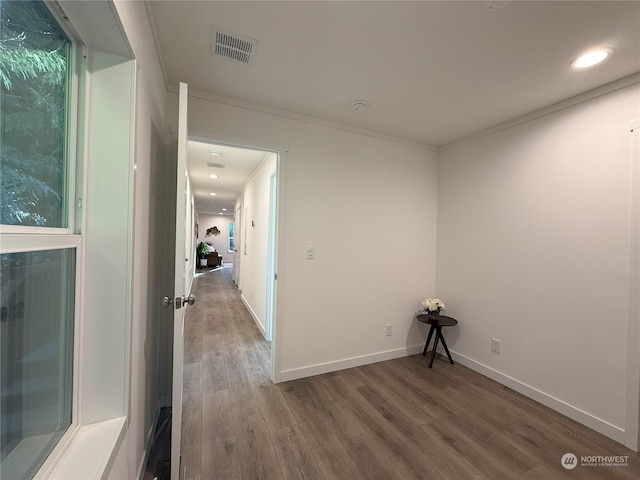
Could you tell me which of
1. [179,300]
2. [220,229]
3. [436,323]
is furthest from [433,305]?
[220,229]

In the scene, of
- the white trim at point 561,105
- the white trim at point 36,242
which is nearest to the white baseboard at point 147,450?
the white trim at point 36,242

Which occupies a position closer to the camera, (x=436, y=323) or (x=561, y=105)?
(x=561, y=105)

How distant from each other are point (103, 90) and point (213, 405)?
2144 millimetres

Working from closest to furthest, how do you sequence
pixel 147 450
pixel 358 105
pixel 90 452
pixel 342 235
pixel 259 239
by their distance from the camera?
pixel 90 452
pixel 147 450
pixel 358 105
pixel 342 235
pixel 259 239

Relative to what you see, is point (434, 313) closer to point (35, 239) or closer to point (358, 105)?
point (358, 105)

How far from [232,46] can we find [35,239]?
57.2 inches

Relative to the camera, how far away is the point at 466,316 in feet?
8.98

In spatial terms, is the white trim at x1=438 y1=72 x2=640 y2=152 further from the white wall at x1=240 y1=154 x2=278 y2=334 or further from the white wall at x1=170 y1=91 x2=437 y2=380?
the white wall at x1=240 y1=154 x2=278 y2=334

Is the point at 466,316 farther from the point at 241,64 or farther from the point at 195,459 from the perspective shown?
the point at 241,64

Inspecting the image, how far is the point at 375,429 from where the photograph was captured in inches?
70.4

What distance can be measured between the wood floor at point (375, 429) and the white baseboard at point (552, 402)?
0.05 m

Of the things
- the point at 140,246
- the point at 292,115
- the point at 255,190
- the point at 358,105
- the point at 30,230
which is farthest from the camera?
the point at 255,190

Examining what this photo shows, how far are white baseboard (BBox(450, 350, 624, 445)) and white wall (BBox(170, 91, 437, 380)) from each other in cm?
66

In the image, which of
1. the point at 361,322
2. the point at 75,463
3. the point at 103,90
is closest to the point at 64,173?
the point at 103,90
